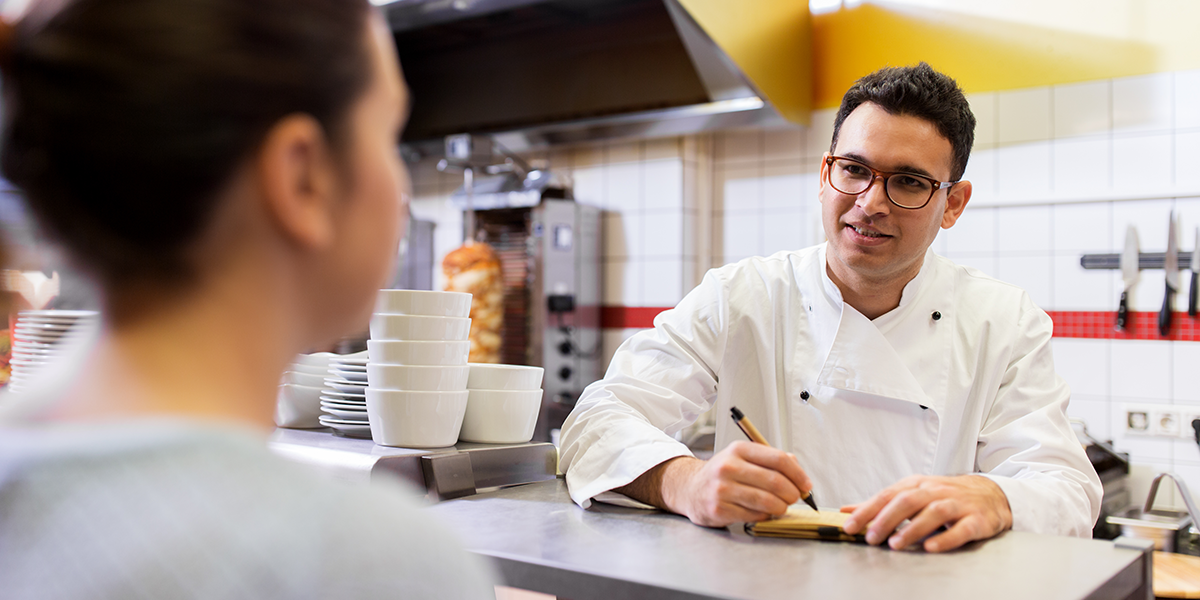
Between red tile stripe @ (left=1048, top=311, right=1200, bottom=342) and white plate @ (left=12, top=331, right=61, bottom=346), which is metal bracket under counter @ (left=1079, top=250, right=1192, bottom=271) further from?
white plate @ (left=12, top=331, right=61, bottom=346)

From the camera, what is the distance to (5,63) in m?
0.45

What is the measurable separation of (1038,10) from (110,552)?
376 cm

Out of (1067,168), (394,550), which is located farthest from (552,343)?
(394,550)

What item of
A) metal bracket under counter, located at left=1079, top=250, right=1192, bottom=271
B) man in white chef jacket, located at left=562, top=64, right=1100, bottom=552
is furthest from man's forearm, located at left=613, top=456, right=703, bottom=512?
metal bracket under counter, located at left=1079, top=250, right=1192, bottom=271

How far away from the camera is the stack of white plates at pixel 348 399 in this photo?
1476 millimetres

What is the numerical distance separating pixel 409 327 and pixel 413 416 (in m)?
0.13

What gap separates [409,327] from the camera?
1.31m

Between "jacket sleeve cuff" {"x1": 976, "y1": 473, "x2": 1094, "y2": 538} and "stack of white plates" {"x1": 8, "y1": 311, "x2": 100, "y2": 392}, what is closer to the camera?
"jacket sleeve cuff" {"x1": 976, "y1": 473, "x2": 1094, "y2": 538}

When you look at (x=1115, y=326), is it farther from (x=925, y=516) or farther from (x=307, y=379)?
(x=307, y=379)

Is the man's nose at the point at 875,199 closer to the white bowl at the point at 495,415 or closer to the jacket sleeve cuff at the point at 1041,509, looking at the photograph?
the jacket sleeve cuff at the point at 1041,509

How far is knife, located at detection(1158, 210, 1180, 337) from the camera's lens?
10.1ft

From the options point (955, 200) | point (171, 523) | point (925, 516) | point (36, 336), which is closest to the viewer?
point (171, 523)

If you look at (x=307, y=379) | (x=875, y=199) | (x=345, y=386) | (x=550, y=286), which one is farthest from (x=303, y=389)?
(x=550, y=286)

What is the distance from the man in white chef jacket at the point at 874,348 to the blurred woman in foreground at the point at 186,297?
3.09 feet
